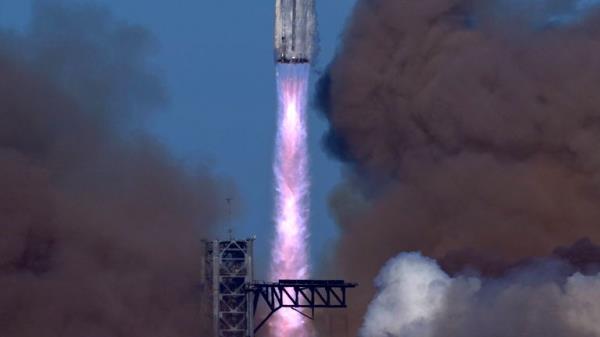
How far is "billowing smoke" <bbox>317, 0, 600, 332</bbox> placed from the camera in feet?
225

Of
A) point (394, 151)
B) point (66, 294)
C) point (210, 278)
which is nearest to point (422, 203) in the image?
point (394, 151)

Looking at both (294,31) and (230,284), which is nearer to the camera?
(230,284)

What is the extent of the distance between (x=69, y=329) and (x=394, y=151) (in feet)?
44.9

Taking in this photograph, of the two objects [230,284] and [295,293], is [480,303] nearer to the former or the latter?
[295,293]

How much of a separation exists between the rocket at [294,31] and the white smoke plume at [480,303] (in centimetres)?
803

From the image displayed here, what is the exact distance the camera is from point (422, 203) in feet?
232

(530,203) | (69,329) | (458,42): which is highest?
(458,42)

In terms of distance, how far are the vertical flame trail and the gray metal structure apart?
3.53 metres

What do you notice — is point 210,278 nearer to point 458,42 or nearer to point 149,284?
point 149,284

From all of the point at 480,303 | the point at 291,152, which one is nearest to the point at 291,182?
the point at 291,152

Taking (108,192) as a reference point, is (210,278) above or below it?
below

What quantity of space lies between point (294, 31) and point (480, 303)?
11889mm

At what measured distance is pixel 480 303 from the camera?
6397 cm

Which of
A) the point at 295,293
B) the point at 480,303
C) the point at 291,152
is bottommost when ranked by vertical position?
the point at 480,303
